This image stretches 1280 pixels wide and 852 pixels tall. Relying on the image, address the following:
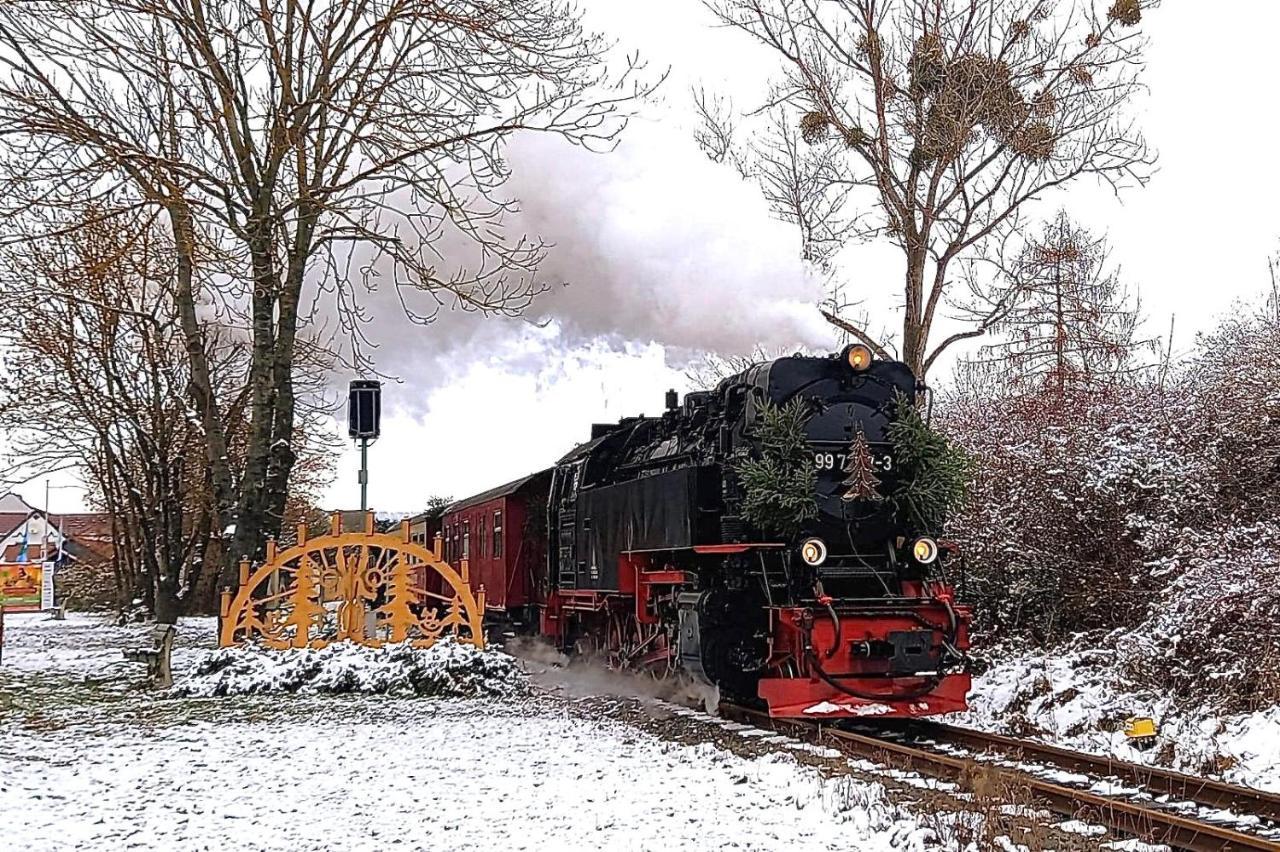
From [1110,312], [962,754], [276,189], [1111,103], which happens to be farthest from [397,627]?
Answer: [1110,312]

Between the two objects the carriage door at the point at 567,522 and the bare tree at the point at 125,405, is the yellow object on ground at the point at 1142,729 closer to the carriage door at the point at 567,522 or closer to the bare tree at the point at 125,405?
the carriage door at the point at 567,522

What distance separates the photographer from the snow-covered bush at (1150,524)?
11.4m

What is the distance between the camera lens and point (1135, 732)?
9664 mm

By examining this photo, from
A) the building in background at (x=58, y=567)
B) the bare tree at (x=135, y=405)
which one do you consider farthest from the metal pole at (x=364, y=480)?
the building in background at (x=58, y=567)

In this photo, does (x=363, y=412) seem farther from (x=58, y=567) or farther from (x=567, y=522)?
(x=58, y=567)

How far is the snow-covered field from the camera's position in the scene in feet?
23.7

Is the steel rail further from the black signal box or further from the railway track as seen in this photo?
the black signal box

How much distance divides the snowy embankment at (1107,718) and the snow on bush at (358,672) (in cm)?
517

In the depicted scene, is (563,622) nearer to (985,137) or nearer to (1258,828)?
(985,137)

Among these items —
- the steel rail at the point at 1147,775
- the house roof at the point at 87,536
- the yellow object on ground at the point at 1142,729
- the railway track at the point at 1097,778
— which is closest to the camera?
the railway track at the point at 1097,778

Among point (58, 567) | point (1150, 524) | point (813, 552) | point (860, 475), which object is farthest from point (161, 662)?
point (58, 567)

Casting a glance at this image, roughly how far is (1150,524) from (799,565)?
14.5ft

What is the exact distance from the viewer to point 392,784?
344 inches

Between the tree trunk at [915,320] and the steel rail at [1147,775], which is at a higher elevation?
the tree trunk at [915,320]
